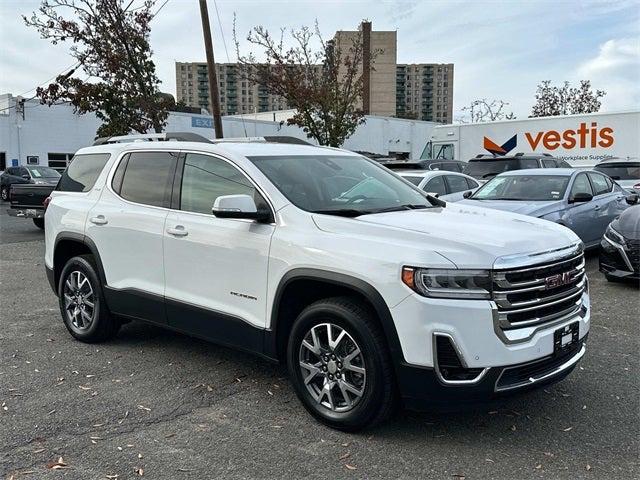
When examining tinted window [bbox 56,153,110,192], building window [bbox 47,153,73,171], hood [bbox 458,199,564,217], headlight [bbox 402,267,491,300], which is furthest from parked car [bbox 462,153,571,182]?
building window [bbox 47,153,73,171]

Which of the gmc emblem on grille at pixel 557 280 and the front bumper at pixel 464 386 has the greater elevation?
the gmc emblem on grille at pixel 557 280

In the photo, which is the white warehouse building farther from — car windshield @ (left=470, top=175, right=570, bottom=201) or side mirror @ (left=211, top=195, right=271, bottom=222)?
Answer: side mirror @ (left=211, top=195, right=271, bottom=222)

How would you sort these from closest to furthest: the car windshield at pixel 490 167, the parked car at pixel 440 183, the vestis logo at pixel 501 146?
the parked car at pixel 440 183 → the car windshield at pixel 490 167 → the vestis logo at pixel 501 146

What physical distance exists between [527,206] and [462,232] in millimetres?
5669

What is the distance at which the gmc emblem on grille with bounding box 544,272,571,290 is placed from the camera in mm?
3398

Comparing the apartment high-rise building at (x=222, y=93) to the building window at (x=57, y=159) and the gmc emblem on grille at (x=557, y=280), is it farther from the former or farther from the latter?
the gmc emblem on grille at (x=557, y=280)

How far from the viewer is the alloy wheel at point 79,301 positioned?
5.43m

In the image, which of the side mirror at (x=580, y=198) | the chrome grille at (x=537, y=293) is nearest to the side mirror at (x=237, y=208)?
the chrome grille at (x=537, y=293)

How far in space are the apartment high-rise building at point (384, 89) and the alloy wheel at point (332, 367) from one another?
57.3 metres

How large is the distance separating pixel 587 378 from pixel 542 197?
528 centimetres

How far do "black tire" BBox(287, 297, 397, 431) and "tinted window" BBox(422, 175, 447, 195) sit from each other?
7.95 metres

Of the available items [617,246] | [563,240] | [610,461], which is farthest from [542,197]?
[610,461]

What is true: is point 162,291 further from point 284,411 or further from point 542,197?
point 542,197

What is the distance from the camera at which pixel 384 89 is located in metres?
94.9
